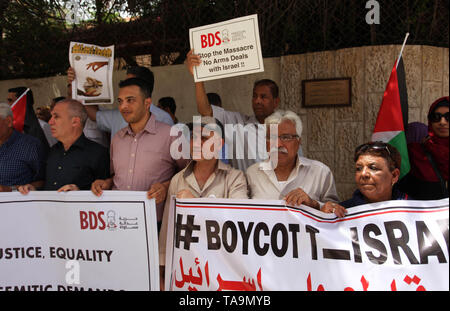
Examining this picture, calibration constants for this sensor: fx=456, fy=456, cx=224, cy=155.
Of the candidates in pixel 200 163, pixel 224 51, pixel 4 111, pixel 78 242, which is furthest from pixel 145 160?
pixel 4 111

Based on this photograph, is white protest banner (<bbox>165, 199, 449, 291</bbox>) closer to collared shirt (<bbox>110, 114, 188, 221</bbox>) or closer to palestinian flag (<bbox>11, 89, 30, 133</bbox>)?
collared shirt (<bbox>110, 114, 188, 221</bbox>)

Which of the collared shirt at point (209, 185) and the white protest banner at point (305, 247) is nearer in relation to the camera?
the white protest banner at point (305, 247)

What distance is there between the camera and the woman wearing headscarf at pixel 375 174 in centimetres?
268

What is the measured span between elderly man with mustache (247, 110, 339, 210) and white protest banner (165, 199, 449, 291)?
32 centimetres

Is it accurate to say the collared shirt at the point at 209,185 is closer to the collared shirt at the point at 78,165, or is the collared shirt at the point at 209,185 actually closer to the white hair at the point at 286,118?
the white hair at the point at 286,118

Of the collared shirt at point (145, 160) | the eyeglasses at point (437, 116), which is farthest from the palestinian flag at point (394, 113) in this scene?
the collared shirt at point (145, 160)

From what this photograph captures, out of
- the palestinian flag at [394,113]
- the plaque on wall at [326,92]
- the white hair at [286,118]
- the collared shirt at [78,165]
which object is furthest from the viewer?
the plaque on wall at [326,92]

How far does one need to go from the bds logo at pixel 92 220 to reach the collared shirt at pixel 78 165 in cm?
38

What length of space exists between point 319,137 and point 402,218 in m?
2.88

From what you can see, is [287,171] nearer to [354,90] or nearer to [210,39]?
[210,39]

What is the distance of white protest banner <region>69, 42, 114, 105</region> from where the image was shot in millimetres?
3938

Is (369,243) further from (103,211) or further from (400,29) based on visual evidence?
(400,29)

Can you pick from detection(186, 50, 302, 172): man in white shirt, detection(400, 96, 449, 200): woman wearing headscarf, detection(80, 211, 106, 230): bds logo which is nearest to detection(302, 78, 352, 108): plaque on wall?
detection(186, 50, 302, 172): man in white shirt

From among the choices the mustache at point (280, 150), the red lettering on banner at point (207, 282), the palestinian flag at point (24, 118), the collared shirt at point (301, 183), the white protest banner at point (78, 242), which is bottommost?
the red lettering on banner at point (207, 282)
